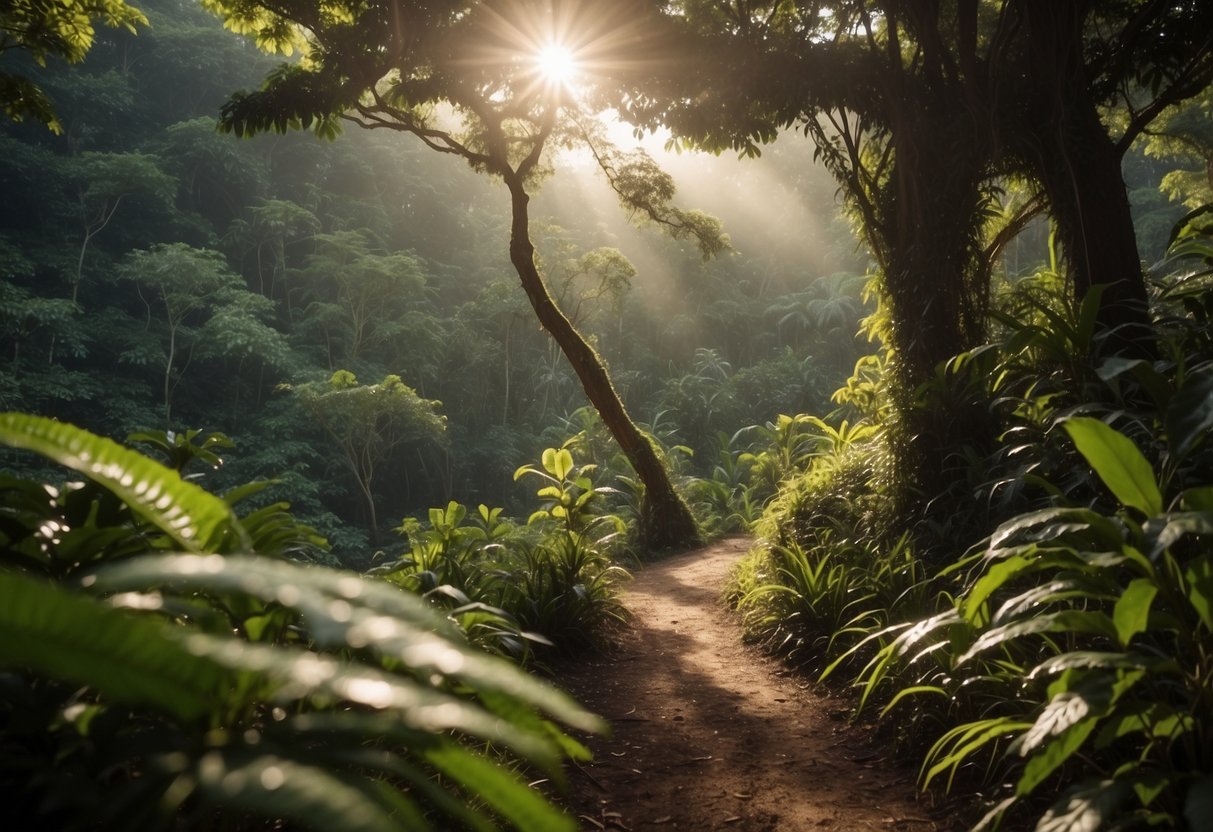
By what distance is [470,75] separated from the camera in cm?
655

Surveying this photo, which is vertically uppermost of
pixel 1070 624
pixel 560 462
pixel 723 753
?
pixel 560 462

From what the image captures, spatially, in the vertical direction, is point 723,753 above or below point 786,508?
below

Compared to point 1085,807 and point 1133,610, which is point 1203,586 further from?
point 1085,807

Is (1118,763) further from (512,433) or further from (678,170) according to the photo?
(678,170)

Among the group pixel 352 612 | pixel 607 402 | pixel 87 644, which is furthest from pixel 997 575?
pixel 607 402

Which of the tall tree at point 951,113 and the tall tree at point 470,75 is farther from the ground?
the tall tree at point 470,75

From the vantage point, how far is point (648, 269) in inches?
1115

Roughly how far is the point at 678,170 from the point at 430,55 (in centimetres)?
2876

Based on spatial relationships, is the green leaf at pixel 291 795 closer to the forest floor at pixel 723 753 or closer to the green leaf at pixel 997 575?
the green leaf at pixel 997 575

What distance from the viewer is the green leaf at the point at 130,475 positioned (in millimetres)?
979

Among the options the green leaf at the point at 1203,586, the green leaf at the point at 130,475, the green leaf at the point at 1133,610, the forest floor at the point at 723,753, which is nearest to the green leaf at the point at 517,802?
the green leaf at the point at 130,475

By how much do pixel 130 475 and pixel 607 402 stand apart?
6.64 meters

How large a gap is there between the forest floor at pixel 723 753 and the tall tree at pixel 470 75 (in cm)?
384

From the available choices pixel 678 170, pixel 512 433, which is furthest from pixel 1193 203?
pixel 678 170
